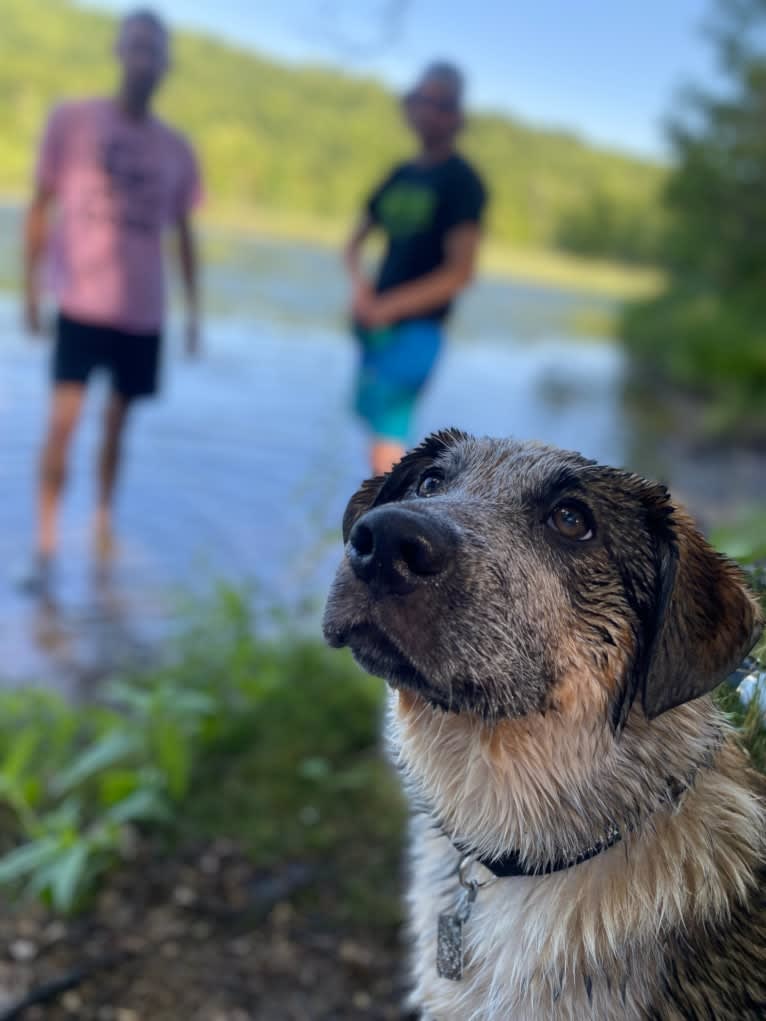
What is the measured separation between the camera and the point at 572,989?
1.76 metres

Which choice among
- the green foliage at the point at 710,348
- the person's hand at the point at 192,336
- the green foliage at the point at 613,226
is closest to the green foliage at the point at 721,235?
the green foliage at the point at 710,348

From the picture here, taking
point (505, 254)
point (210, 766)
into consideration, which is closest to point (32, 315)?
point (210, 766)

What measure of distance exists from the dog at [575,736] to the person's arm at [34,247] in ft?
16.1

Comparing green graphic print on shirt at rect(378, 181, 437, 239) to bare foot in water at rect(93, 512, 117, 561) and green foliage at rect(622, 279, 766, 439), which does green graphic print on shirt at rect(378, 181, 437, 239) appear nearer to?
bare foot in water at rect(93, 512, 117, 561)

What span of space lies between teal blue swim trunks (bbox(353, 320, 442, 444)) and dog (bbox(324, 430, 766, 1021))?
10.9 feet

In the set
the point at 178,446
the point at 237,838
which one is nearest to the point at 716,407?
the point at 178,446

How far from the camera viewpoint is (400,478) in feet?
7.22

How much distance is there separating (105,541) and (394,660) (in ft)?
16.8

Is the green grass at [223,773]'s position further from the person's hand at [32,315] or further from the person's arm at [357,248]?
the person's hand at [32,315]

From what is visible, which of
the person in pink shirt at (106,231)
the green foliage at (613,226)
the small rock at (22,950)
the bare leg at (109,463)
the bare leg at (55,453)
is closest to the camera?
the small rock at (22,950)

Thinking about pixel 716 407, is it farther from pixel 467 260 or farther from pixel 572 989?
pixel 572 989

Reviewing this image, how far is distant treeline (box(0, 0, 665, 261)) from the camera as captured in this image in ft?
54.9

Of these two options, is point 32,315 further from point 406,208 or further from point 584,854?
point 584,854

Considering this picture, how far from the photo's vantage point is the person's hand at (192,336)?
6820mm
